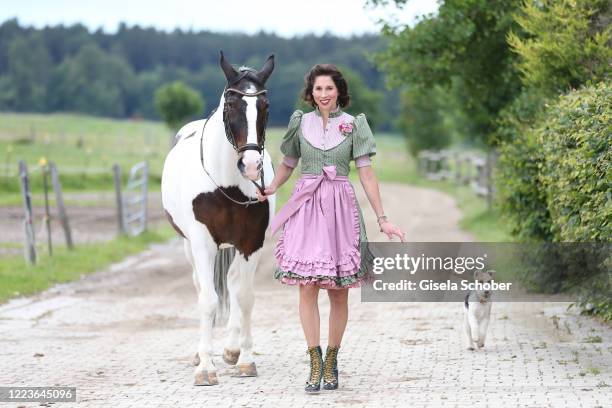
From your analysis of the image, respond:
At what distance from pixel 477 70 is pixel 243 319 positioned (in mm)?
9266

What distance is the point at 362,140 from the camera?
→ 6.98 metres

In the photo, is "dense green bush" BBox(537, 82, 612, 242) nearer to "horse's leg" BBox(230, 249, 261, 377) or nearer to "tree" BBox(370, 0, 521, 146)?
"horse's leg" BBox(230, 249, 261, 377)

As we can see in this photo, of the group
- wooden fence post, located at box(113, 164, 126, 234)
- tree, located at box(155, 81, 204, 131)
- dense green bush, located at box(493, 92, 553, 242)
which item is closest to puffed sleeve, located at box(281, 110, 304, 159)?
dense green bush, located at box(493, 92, 553, 242)

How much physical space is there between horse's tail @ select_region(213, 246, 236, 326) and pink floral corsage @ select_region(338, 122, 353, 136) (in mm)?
2249

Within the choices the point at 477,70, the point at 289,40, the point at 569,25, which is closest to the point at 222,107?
the point at 569,25

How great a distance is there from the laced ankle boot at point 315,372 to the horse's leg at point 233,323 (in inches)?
52.9

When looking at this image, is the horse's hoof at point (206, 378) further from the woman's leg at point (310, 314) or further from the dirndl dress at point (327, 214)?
the dirndl dress at point (327, 214)

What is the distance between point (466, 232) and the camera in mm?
21156

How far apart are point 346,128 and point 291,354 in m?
2.59

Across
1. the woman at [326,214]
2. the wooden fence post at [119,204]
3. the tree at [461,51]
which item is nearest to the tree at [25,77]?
the wooden fence post at [119,204]

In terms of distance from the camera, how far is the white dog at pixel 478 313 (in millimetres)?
8570

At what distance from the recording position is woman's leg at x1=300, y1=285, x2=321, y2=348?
6988mm

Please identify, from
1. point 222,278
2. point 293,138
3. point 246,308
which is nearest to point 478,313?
point 246,308

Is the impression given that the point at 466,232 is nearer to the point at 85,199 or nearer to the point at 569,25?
the point at 569,25
